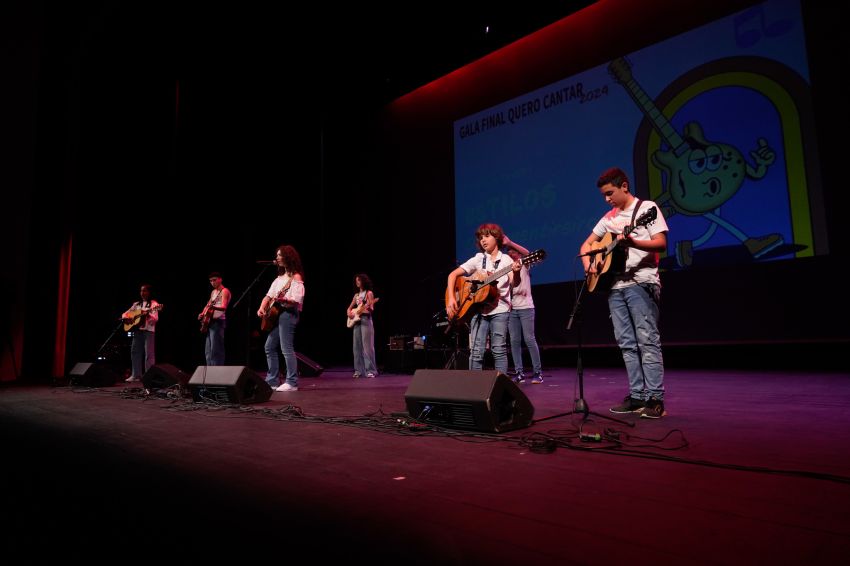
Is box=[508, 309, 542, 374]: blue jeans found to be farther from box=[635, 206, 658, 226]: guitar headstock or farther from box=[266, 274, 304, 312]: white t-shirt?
box=[635, 206, 658, 226]: guitar headstock

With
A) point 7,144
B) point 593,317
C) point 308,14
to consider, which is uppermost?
point 308,14

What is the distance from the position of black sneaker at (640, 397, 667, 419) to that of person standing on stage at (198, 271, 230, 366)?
5.94 metres

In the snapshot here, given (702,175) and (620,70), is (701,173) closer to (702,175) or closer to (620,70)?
(702,175)

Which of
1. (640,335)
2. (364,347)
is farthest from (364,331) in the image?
(640,335)

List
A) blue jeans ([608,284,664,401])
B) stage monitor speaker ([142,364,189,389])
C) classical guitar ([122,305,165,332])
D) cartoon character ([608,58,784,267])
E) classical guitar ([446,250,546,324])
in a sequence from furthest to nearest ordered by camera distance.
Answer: classical guitar ([122,305,165,332]) → cartoon character ([608,58,784,267]) → stage monitor speaker ([142,364,189,389]) → classical guitar ([446,250,546,324]) → blue jeans ([608,284,664,401])

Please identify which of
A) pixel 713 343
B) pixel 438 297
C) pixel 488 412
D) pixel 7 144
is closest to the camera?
pixel 488 412

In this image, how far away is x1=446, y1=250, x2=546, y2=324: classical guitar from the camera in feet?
14.5

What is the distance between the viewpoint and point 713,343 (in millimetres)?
7039

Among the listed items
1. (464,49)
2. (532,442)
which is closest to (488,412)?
(532,442)

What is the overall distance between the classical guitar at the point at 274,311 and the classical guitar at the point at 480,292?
230cm

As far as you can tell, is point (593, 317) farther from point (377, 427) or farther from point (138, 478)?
point (138, 478)

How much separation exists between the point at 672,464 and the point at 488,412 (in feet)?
3.18

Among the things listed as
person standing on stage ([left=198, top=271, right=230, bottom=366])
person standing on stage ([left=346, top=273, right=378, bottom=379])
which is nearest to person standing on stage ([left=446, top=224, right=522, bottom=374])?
person standing on stage ([left=346, top=273, right=378, bottom=379])

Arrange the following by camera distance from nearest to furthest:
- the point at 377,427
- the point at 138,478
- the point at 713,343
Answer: the point at 138,478 → the point at 377,427 → the point at 713,343
